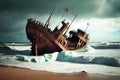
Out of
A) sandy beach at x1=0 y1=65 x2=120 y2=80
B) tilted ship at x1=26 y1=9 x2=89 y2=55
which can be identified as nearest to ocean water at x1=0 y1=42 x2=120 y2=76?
sandy beach at x1=0 y1=65 x2=120 y2=80

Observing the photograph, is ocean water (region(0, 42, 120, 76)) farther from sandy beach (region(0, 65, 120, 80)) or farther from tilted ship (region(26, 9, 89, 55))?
tilted ship (region(26, 9, 89, 55))

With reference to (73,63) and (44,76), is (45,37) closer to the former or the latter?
(73,63)

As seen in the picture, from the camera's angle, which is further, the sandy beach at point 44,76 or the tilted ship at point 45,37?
the tilted ship at point 45,37

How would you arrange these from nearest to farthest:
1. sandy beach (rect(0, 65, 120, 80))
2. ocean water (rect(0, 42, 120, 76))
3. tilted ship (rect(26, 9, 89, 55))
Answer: sandy beach (rect(0, 65, 120, 80)), ocean water (rect(0, 42, 120, 76)), tilted ship (rect(26, 9, 89, 55))

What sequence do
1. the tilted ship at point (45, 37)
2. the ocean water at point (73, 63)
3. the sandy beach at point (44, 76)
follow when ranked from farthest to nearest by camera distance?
1. the tilted ship at point (45, 37)
2. the ocean water at point (73, 63)
3. the sandy beach at point (44, 76)

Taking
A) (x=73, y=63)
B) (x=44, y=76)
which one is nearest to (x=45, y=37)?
(x=73, y=63)

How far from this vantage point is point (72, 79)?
3.22 meters

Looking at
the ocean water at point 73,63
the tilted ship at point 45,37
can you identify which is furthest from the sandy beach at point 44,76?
the tilted ship at point 45,37

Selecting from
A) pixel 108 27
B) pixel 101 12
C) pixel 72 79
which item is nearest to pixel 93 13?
pixel 101 12

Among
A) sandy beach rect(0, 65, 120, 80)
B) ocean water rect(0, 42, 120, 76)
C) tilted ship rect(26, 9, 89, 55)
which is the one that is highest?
tilted ship rect(26, 9, 89, 55)

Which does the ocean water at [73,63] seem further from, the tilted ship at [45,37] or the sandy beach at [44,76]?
the tilted ship at [45,37]

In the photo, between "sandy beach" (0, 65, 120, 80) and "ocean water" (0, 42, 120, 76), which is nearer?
"sandy beach" (0, 65, 120, 80)

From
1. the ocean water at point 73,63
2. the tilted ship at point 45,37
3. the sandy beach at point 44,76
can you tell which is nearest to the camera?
the sandy beach at point 44,76

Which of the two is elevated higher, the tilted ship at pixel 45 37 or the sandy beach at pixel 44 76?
the tilted ship at pixel 45 37
